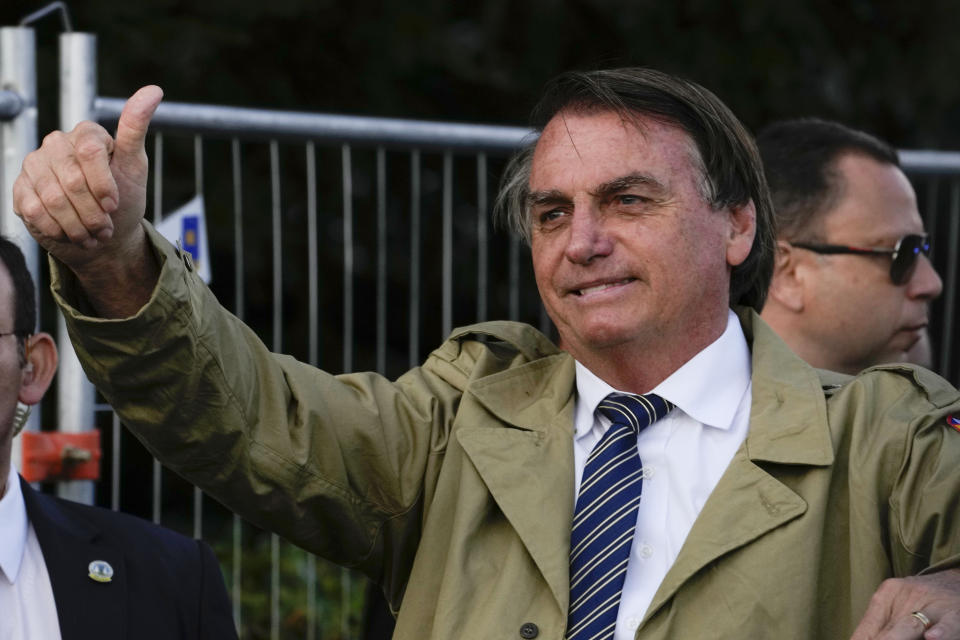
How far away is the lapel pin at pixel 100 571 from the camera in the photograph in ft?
11.4

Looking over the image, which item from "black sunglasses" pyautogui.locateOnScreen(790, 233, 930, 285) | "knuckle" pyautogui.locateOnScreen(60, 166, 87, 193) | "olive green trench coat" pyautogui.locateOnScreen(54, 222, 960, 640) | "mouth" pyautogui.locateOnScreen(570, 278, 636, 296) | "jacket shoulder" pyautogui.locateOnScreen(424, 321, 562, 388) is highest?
"knuckle" pyautogui.locateOnScreen(60, 166, 87, 193)

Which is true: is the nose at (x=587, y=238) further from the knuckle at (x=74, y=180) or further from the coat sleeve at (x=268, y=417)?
the knuckle at (x=74, y=180)

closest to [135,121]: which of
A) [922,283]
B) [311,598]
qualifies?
[311,598]

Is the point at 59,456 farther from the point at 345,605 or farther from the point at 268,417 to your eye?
the point at 345,605

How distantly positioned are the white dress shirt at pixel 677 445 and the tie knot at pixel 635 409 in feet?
0.05

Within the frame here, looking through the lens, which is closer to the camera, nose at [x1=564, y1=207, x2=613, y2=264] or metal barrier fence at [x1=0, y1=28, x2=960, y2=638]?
nose at [x1=564, y1=207, x2=613, y2=264]

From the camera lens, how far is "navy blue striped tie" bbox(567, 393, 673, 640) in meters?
3.04

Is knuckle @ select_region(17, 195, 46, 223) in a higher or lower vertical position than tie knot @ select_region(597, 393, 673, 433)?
higher

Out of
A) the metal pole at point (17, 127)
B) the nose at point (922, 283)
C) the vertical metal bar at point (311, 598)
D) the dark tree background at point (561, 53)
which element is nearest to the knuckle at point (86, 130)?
the metal pole at point (17, 127)

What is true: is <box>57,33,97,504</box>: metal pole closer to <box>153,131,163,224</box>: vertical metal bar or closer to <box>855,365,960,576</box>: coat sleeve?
<box>153,131,163,224</box>: vertical metal bar

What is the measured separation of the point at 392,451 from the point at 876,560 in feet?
2.99

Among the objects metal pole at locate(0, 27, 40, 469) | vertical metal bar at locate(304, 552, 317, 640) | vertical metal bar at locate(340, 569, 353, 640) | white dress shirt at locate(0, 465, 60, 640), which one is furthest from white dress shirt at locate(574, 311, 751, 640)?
vertical metal bar at locate(340, 569, 353, 640)

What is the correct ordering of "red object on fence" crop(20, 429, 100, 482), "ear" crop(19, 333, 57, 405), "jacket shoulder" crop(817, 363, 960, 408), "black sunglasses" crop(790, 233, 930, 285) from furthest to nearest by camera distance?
"black sunglasses" crop(790, 233, 930, 285) → "red object on fence" crop(20, 429, 100, 482) → "ear" crop(19, 333, 57, 405) → "jacket shoulder" crop(817, 363, 960, 408)

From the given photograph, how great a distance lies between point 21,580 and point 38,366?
48cm
